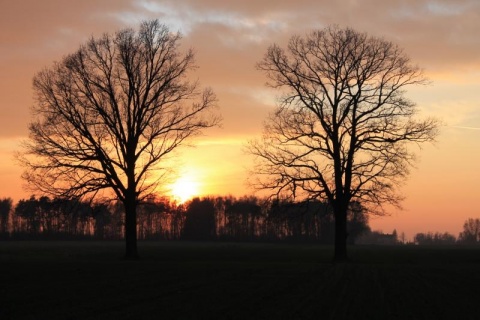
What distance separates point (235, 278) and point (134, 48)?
1924cm

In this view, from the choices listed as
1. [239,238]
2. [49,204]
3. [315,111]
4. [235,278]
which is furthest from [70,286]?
[239,238]

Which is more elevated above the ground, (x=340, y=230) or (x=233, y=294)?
(x=340, y=230)

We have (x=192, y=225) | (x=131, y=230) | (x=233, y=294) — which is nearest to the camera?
(x=233, y=294)

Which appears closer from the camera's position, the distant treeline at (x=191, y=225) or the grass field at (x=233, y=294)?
the grass field at (x=233, y=294)

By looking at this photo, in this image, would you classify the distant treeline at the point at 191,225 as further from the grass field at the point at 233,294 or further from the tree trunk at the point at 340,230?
the grass field at the point at 233,294

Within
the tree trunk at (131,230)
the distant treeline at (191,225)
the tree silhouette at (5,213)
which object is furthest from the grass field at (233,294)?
the tree silhouette at (5,213)

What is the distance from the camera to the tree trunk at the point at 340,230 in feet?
126

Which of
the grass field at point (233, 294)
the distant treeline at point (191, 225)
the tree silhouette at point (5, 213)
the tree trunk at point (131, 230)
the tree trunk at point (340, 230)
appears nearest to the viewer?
the grass field at point (233, 294)

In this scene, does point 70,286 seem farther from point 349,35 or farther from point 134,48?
point 349,35

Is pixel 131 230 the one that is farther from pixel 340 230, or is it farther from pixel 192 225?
pixel 192 225

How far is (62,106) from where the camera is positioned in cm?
3653

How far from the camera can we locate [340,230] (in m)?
38.4

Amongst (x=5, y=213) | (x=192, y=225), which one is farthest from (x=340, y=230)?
(x=5, y=213)

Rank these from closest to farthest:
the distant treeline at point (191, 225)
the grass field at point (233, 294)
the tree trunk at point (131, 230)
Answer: the grass field at point (233, 294) < the tree trunk at point (131, 230) < the distant treeline at point (191, 225)
